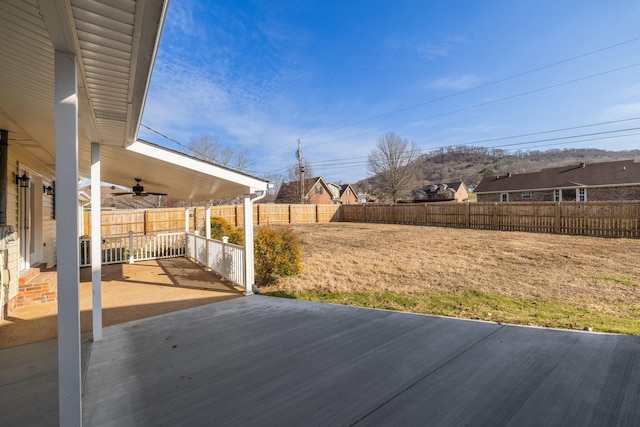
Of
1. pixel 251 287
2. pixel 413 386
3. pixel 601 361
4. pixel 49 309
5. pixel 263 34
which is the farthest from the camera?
pixel 263 34

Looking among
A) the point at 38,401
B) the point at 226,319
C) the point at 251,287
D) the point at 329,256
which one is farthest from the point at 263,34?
the point at 38,401

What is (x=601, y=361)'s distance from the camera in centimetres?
287

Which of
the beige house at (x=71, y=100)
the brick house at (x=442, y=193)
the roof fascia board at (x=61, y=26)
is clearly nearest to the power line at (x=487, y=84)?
the brick house at (x=442, y=193)

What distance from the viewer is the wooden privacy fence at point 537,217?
45.9ft

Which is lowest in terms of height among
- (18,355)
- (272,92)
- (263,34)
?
(18,355)

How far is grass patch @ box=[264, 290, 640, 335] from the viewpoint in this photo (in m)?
4.47

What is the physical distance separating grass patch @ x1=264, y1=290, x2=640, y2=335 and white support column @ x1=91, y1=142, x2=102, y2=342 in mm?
3106

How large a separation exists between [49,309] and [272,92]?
13.1 m

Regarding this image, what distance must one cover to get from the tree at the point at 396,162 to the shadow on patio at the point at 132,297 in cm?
3089

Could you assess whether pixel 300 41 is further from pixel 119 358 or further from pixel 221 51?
pixel 119 358

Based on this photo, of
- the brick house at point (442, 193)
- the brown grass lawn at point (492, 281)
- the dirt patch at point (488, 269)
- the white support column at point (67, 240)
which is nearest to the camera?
the white support column at point (67, 240)

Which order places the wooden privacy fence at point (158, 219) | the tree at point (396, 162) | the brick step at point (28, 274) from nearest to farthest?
the brick step at point (28, 274)
the wooden privacy fence at point (158, 219)
the tree at point (396, 162)

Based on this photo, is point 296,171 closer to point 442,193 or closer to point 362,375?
point 442,193

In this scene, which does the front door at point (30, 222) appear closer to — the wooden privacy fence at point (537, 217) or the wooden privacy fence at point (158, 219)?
the wooden privacy fence at point (158, 219)
